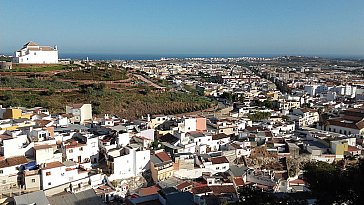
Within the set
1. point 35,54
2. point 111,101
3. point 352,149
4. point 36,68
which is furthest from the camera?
point 35,54

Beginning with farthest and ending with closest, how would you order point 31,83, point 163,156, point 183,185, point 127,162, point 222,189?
point 31,83 → point 163,156 → point 127,162 → point 222,189 → point 183,185

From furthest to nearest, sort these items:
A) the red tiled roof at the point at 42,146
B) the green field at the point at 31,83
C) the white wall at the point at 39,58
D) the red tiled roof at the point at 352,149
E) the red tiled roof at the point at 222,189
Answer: the white wall at the point at 39,58 < the green field at the point at 31,83 < the red tiled roof at the point at 352,149 < the red tiled roof at the point at 222,189 < the red tiled roof at the point at 42,146

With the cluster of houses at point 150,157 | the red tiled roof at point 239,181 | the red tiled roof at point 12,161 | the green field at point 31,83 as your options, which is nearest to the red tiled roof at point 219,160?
the cluster of houses at point 150,157

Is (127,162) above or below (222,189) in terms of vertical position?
above

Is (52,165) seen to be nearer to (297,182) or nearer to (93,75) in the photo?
(297,182)

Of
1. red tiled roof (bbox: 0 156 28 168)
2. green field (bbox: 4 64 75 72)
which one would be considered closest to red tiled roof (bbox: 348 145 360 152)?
red tiled roof (bbox: 0 156 28 168)

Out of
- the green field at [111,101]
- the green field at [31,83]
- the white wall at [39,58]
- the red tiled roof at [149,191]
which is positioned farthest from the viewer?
the white wall at [39,58]

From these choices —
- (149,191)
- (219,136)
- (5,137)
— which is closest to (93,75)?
(219,136)

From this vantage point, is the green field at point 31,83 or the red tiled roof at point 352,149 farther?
the green field at point 31,83

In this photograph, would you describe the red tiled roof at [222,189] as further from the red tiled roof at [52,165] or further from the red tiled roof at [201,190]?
the red tiled roof at [52,165]

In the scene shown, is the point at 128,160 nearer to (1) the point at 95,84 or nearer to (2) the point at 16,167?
(2) the point at 16,167

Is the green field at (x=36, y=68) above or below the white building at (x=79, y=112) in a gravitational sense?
above
